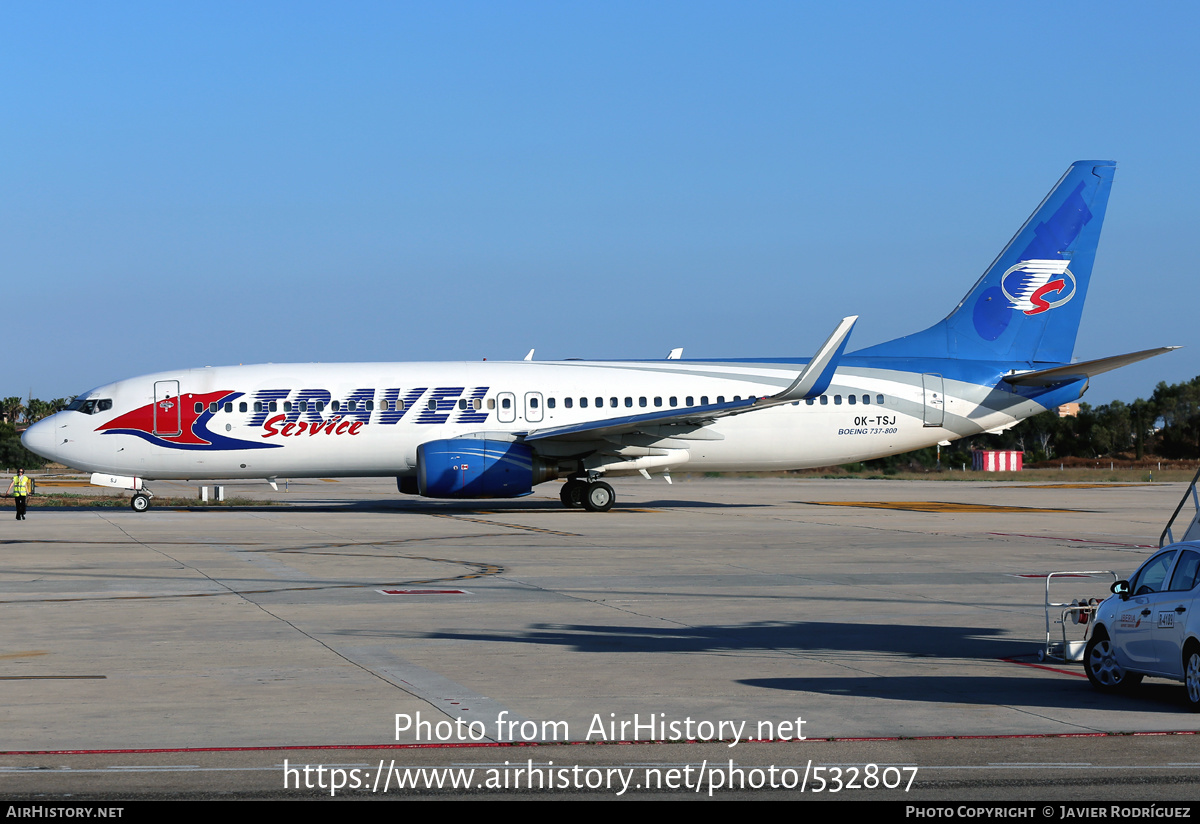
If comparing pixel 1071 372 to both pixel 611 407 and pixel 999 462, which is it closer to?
pixel 611 407

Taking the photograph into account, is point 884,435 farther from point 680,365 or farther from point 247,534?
point 247,534

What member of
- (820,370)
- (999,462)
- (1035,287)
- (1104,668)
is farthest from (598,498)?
(999,462)

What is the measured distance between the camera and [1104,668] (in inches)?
420

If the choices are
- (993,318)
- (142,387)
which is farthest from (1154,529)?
(142,387)

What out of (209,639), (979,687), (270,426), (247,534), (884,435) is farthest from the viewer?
(884,435)

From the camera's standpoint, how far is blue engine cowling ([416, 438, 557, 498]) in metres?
32.8

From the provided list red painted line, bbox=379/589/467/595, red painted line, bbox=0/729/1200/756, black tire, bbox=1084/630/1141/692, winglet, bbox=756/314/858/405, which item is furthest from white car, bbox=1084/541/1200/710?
winglet, bbox=756/314/858/405

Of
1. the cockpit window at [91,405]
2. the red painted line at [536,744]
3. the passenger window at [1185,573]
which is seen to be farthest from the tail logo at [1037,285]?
the red painted line at [536,744]

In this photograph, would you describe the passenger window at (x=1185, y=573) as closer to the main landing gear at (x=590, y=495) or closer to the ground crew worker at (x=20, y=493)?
the main landing gear at (x=590, y=495)

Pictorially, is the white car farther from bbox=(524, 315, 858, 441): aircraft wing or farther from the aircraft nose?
the aircraft nose

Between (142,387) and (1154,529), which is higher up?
(142,387)

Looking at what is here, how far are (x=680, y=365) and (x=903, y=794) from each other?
2937 centimetres

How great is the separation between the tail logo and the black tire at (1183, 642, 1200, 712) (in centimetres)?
2928

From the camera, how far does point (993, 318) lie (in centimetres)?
3728
